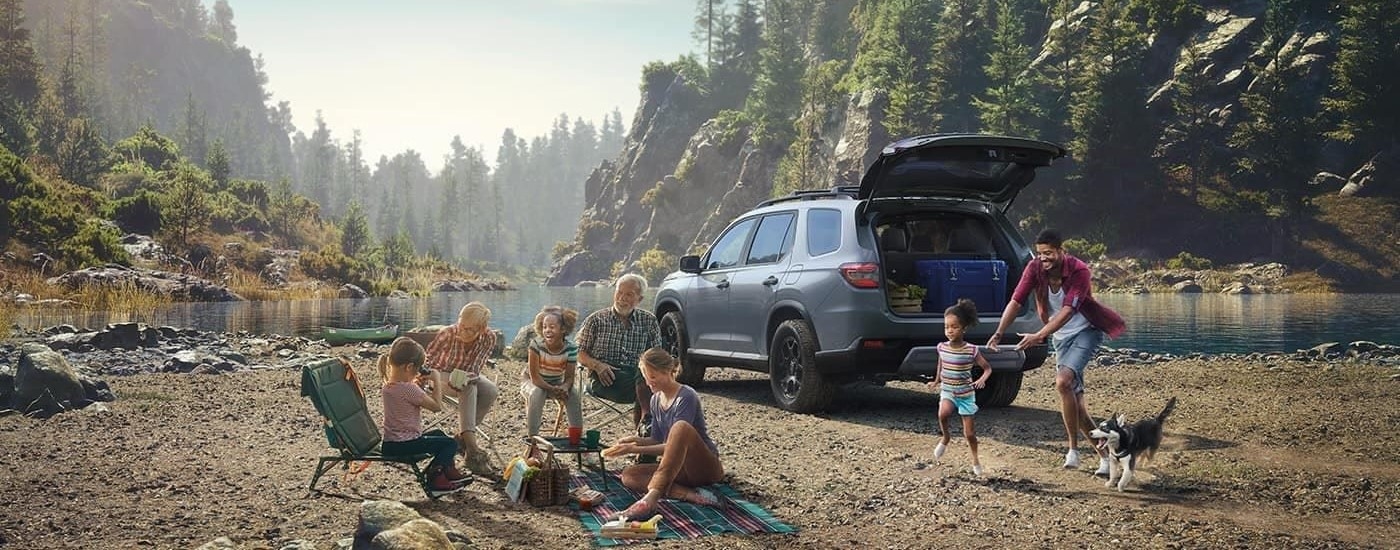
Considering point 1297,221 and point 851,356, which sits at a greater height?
point 1297,221

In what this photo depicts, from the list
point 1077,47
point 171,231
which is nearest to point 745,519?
point 171,231

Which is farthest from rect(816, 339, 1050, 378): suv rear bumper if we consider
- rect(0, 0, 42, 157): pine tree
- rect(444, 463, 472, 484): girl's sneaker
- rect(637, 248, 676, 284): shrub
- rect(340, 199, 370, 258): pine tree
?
rect(637, 248, 676, 284): shrub

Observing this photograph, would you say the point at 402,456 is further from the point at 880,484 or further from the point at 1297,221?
the point at 1297,221

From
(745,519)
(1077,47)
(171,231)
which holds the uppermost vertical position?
(1077,47)

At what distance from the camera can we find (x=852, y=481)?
680cm

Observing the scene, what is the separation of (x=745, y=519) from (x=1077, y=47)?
7307 cm

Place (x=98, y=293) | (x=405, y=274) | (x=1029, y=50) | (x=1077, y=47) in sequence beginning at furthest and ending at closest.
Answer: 1. (x=1029, y=50)
2. (x=1077, y=47)
3. (x=405, y=274)
4. (x=98, y=293)

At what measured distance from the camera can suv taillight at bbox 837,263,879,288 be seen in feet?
29.6

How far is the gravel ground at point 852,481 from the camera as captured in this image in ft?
17.7

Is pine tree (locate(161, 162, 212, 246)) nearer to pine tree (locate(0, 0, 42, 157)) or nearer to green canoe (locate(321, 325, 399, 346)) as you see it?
pine tree (locate(0, 0, 42, 157))

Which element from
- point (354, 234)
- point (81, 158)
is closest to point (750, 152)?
point (354, 234)

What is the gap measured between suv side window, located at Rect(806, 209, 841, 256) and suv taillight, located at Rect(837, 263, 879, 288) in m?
0.36

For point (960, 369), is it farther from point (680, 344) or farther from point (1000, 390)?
point (680, 344)

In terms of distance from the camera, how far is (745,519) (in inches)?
226
